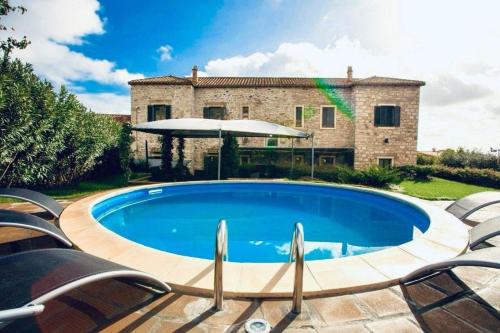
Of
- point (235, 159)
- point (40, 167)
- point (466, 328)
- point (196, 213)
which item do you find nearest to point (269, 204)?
point (196, 213)

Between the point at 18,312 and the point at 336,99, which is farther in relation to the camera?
the point at 336,99

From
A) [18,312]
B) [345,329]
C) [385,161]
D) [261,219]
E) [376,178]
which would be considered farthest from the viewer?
[385,161]

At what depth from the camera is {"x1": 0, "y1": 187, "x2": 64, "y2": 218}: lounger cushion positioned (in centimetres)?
531

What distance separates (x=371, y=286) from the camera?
316cm

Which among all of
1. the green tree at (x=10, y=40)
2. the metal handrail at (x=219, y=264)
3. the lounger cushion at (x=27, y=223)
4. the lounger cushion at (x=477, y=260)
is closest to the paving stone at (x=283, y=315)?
the metal handrail at (x=219, y=264)

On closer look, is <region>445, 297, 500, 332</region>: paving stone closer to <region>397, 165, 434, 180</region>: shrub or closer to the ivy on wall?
<region>397, 165, 434, 180</region>: shrub

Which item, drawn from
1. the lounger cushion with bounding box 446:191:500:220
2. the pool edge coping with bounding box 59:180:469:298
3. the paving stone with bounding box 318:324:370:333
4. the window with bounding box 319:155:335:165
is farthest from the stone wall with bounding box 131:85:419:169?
the paving stone with bounding box 318:324:370:333

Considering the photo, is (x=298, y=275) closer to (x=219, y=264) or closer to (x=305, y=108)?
(x=219, y=264)

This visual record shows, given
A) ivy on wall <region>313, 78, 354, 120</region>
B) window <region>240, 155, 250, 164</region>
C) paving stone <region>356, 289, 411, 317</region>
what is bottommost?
paving stone <region>356, 289, 411, 317</region>

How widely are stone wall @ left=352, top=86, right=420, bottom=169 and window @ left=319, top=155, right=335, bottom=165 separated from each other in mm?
1678

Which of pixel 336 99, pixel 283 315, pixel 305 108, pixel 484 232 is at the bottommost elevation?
pixel 283 315

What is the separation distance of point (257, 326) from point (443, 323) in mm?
1790

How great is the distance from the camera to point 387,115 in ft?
65.5

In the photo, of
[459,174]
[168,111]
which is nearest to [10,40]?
[168,111]
